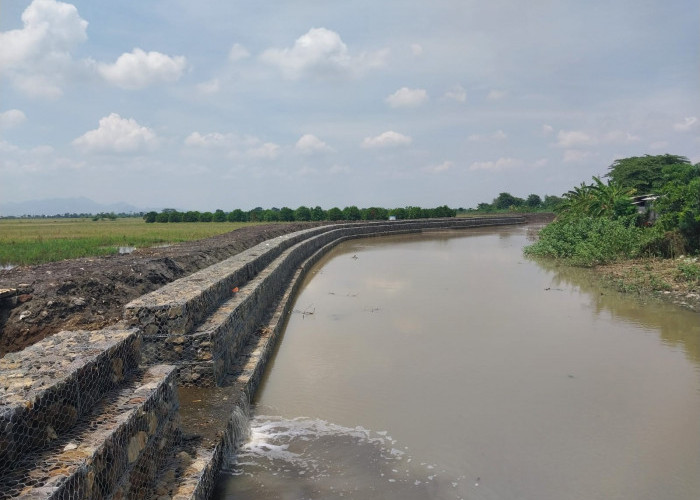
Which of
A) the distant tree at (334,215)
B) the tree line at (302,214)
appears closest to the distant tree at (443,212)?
the tree line at (302,214)

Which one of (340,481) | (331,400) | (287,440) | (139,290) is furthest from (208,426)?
(139,290)

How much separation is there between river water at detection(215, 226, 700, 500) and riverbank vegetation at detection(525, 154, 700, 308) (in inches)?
84.6

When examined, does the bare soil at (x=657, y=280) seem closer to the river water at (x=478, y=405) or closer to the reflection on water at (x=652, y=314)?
the reflection on water at (x=652, y=314)

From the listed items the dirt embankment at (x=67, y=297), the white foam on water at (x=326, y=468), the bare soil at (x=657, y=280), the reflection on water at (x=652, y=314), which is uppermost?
the dirt embankment at (x=67, y=297)

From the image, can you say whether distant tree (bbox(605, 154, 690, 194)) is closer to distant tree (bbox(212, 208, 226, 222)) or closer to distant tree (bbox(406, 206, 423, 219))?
distant tree (bbox(406, 206, 423, 219))

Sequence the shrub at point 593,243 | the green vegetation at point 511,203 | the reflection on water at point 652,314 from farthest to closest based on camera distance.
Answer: the green vegetation at point 511,203 → the shrub at point 593,243 → the reflection on water at point 652,314

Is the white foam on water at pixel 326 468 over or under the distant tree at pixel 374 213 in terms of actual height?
under

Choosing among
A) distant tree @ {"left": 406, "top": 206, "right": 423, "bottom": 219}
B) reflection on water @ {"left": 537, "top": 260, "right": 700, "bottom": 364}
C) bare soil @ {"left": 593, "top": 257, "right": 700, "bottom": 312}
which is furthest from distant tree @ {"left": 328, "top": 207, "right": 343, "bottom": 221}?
reflection on water @ {"left": 537, "top": 260, "right": 700, "bottom": 364}

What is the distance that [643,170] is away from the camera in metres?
37.2

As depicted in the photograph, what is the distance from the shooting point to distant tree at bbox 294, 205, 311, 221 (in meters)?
43.6

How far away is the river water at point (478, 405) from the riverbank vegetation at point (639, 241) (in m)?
2.15

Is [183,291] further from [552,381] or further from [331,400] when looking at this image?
[552,381]

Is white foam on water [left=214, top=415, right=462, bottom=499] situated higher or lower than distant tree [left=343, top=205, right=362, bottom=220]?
lower

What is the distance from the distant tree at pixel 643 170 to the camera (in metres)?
36.2
